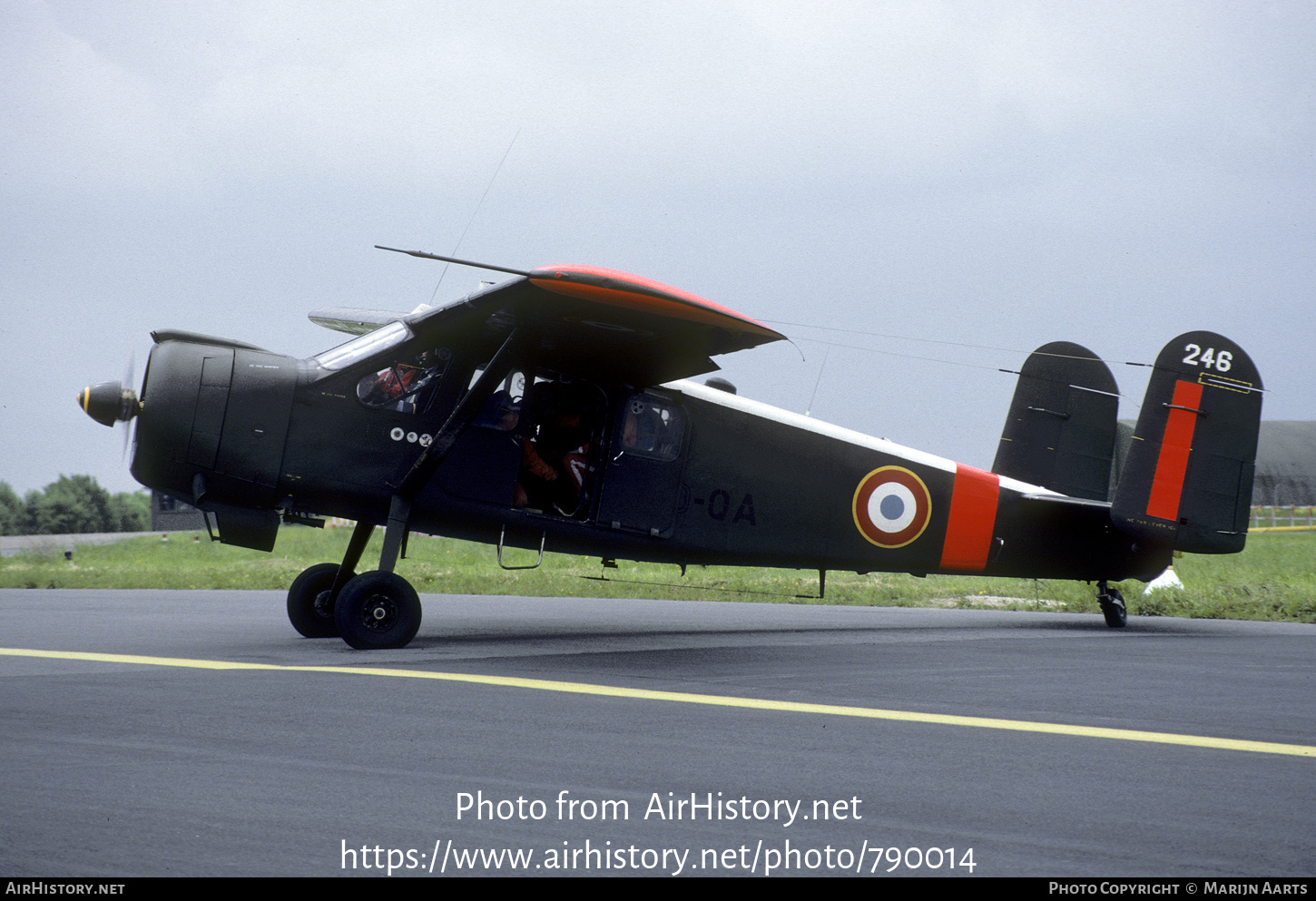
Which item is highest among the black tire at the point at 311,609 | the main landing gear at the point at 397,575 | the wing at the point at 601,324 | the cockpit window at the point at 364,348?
the wing at the point at 601,324

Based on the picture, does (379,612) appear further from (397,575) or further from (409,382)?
(409,382)

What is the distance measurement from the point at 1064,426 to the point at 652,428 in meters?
5.64

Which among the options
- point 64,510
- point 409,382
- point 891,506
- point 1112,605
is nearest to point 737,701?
point 409,382

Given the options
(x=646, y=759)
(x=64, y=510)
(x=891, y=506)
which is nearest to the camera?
(x=646, y=759)

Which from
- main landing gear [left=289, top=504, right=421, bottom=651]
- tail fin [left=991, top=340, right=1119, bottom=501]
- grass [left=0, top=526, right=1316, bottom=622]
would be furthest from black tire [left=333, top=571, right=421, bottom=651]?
tail fin [left=991, top=340, right=1119, bottom=501]

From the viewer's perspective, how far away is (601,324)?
8258 mm

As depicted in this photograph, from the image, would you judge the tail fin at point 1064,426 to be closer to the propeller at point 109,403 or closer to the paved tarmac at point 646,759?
the paved tarmac at point 646,759

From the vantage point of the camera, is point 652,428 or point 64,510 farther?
point 64,510

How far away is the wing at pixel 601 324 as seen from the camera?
7.46 m

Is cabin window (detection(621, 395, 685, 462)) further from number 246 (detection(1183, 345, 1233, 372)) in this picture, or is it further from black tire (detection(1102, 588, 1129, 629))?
number 246 (detection(1183, 345, 1233, 372))

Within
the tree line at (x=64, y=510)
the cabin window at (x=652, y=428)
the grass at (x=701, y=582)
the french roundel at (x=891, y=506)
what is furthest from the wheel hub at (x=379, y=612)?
the tree line at (x=64, y=510)

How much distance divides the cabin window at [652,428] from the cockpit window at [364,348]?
2.09 metres

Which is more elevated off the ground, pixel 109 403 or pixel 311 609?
pixel 109 403

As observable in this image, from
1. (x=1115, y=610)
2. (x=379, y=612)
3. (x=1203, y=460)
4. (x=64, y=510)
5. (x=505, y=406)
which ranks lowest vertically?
(x=64, y=510)
